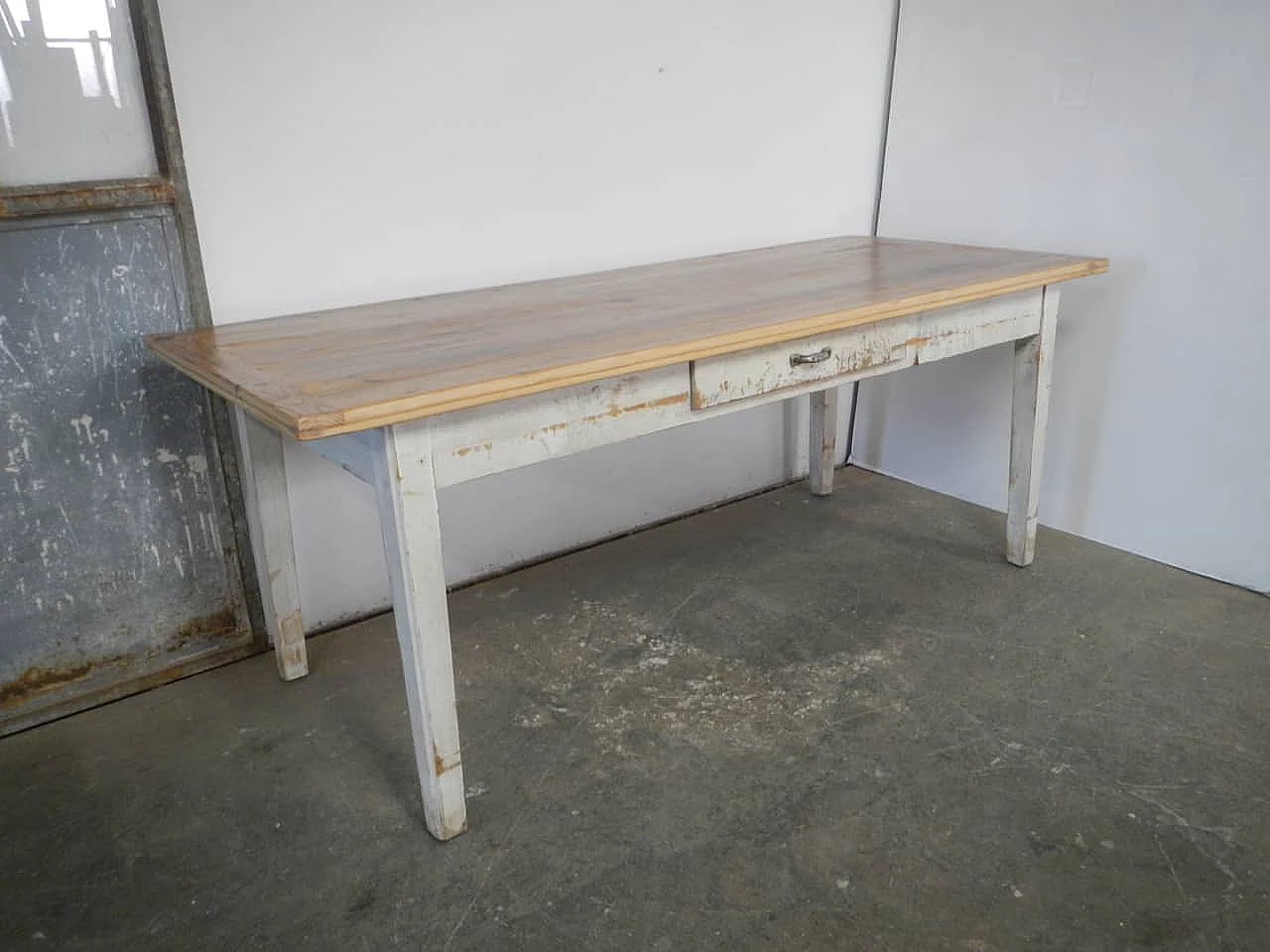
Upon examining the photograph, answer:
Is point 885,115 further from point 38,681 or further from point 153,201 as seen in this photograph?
point 38,681

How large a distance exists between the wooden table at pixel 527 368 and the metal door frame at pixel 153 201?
0.16 ft

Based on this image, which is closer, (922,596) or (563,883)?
(563,883)

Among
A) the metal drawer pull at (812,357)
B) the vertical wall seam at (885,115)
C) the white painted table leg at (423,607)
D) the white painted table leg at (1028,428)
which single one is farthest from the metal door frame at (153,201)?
the vertical wall seam at (885,115)

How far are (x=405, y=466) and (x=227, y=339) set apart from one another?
1.93ft

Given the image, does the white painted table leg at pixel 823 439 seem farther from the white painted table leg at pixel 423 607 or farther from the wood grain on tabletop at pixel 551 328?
A: the white painted table leg at pixel 423 607

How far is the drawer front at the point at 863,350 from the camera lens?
161cm

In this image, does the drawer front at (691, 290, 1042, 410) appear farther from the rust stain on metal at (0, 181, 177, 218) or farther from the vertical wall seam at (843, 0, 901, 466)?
the rust stain on metal at (0, 181, 177, 218)

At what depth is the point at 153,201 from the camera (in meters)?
1.75

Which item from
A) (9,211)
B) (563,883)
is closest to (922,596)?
(563,883)

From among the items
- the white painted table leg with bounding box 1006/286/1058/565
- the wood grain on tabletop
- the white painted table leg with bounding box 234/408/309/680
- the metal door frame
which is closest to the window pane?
the metal door frame

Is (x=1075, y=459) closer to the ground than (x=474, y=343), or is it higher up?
closer to the ground

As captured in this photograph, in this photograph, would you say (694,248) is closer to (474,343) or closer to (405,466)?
(474,343)

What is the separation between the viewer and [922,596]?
2.28 meters

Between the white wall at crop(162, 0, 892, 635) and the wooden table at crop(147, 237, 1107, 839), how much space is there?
15 cm
